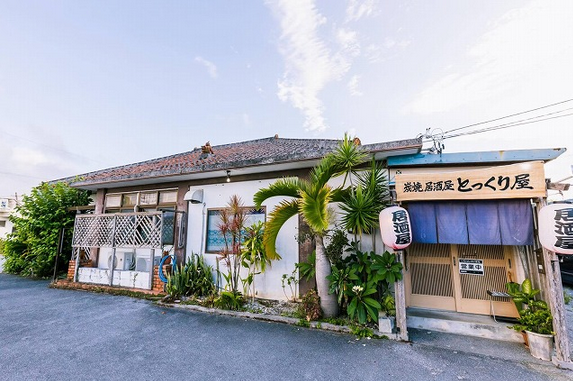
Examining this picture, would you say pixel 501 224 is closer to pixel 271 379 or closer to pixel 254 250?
pixel 271 379

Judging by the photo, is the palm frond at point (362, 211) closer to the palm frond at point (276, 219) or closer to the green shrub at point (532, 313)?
the palm frond at point (276, 219)

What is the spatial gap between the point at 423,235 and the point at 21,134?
97.7ft

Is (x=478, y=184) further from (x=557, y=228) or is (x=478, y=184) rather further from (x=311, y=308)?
(x=311, y=308)

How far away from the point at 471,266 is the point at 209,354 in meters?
5.18

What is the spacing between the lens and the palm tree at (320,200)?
4020 mm

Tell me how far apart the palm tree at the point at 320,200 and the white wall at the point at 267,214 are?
2.45ft

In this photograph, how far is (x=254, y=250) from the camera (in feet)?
17.0

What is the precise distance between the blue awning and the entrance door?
3.64 feet

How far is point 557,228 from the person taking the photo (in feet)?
9.95

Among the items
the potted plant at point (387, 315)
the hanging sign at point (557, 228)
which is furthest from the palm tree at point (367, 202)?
the hanging sign at point (557, 228)

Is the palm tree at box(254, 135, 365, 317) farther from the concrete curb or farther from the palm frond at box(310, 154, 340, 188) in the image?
the concrete curb

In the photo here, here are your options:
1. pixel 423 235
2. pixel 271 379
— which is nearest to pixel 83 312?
pixel 271 379

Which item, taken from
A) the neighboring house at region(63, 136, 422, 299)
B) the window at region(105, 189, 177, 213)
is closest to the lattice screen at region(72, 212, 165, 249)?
the neighboring house at region(63, 136, 422, 299)

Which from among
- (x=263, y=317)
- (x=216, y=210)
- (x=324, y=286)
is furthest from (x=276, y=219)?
(x=216, y=210)
